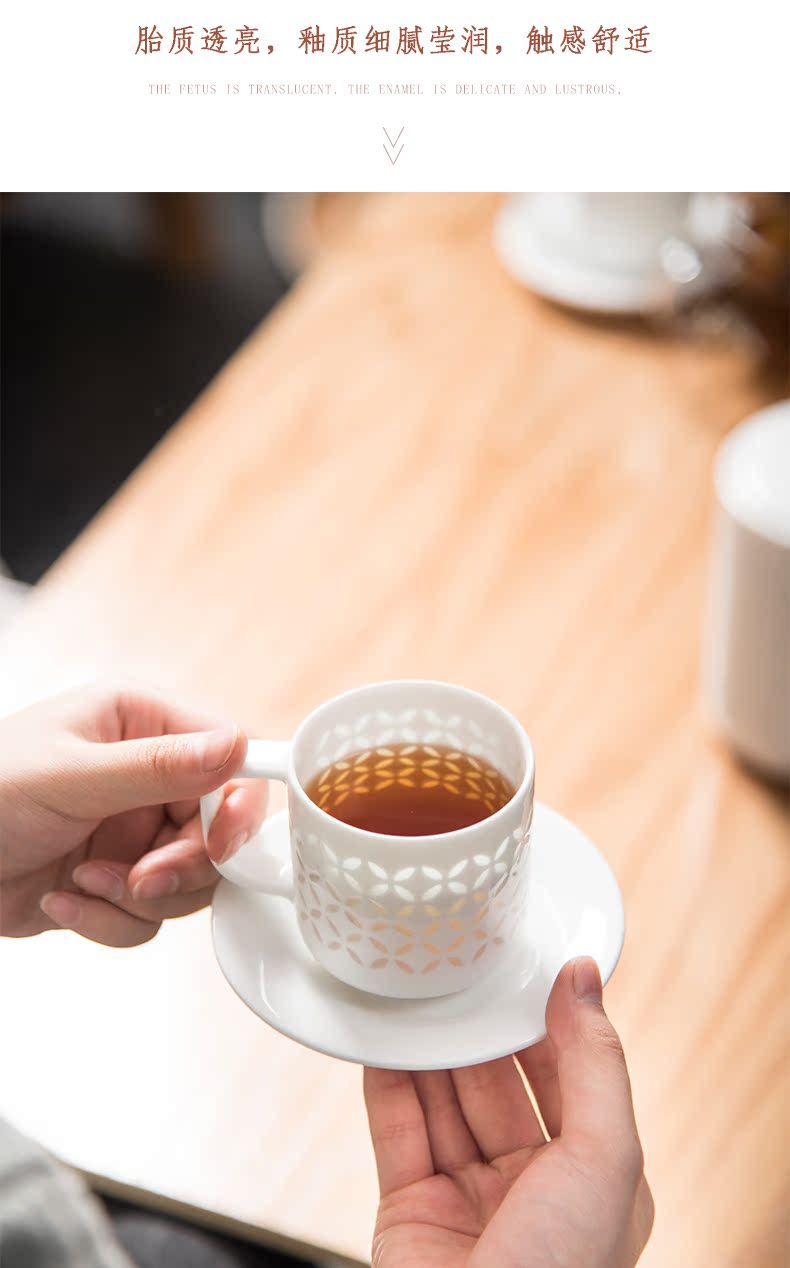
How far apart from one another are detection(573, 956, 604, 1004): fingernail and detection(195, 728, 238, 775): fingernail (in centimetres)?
17

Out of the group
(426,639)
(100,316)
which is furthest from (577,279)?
(100,316)

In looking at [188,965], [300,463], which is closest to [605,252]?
[300,463]

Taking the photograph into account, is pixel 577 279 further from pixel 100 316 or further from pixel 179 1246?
pixel 100 316

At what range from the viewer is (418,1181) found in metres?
0.60

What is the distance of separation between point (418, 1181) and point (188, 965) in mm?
171

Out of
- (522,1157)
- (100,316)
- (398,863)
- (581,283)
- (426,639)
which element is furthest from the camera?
(100,316)

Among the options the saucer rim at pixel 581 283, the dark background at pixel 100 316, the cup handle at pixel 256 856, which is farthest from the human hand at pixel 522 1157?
the dark background at pixel 100 316

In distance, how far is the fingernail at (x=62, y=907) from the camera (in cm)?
67

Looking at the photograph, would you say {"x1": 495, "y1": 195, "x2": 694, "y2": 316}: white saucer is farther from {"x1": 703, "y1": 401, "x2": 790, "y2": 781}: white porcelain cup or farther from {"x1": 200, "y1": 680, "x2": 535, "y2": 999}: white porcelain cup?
{"x1": 200, "y1": 680, "x2": 535, "y2": 999}: white porcelain cup

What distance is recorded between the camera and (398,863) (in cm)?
49

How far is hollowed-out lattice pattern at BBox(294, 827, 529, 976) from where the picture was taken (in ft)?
1.62

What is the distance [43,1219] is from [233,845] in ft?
0.55

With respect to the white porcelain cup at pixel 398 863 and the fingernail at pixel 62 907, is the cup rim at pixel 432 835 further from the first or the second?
the fingernail at pixel 62 907
